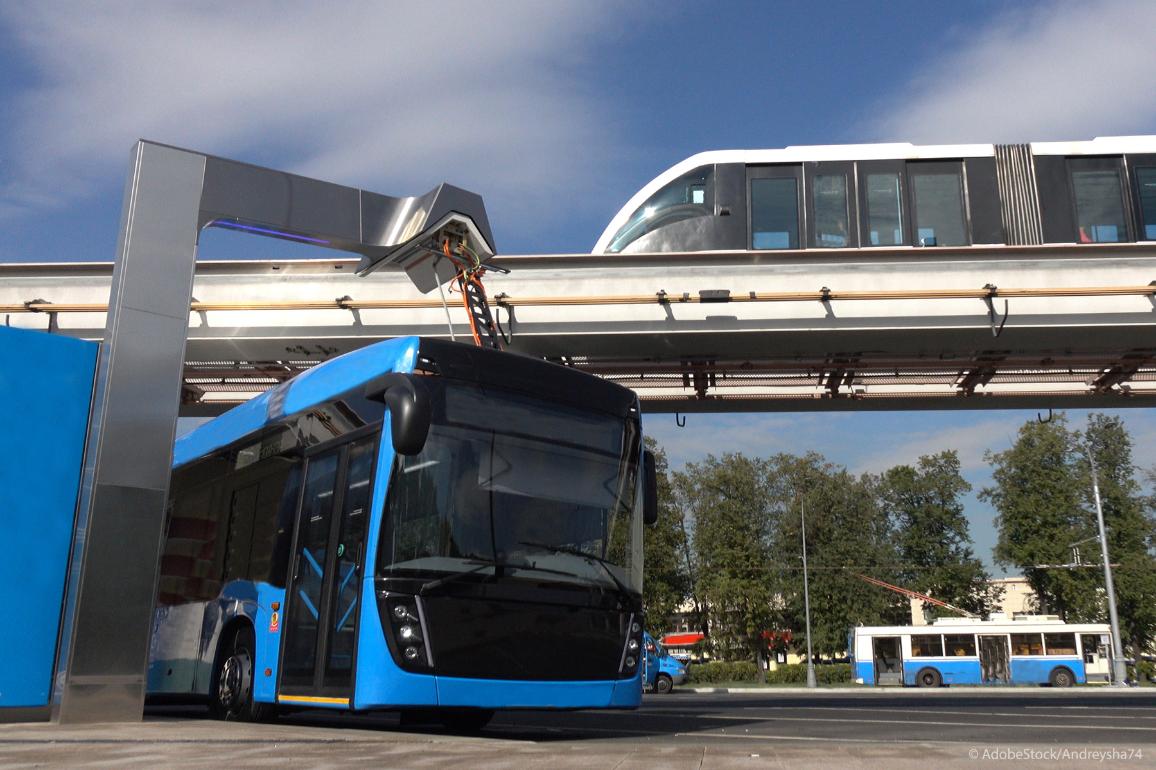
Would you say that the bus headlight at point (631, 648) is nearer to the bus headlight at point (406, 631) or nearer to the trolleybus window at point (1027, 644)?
the bus headlight at point (406, 631)

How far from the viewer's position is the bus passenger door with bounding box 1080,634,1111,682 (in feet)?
124

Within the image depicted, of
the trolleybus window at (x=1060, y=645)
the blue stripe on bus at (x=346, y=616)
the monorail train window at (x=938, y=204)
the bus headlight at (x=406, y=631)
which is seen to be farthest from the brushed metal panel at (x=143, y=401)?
the trolleybus window at (x=1060, y=645)

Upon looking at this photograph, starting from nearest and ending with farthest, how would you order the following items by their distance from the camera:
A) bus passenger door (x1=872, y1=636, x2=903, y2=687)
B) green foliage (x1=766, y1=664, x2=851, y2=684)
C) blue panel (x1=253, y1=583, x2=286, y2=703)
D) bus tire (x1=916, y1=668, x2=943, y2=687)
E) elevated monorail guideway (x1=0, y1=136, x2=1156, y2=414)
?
blue panel (x1=253, y1=583, x2=286, y2=703) → elevated monorail guideway (x1=0, y1=136, x2=1156, y2=414) → bus tire (x1=916, y1=668, x2=943, y2=687) → bus passenger door (x1=872, y1=636, x2=903, y2=687) → green foliage (x1=766, y1=664, x2=851, y2=684)

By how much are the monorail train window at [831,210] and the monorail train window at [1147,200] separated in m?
4.32

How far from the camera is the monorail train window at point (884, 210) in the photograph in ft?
52.4

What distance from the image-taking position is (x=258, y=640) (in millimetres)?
9297

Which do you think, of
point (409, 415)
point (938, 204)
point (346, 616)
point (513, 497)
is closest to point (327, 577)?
point (346, 616)

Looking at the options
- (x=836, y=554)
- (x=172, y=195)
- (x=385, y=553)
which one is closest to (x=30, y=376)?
(x=172, y=195)

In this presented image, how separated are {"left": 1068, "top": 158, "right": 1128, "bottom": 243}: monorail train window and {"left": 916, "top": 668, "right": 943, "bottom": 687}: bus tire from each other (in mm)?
26101

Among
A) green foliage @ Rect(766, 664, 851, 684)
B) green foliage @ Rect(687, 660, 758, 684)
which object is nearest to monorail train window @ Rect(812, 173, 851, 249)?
green foliage @ Rect(766, 664, 851, 684)

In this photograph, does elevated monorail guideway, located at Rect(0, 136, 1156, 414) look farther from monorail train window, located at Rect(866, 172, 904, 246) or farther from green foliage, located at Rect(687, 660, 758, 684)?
green foliage, located at Rect(687, 660, 758, 684)

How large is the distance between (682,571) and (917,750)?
56419 millimetres

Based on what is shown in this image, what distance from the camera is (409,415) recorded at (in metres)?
7.45

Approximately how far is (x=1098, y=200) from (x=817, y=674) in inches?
1400
